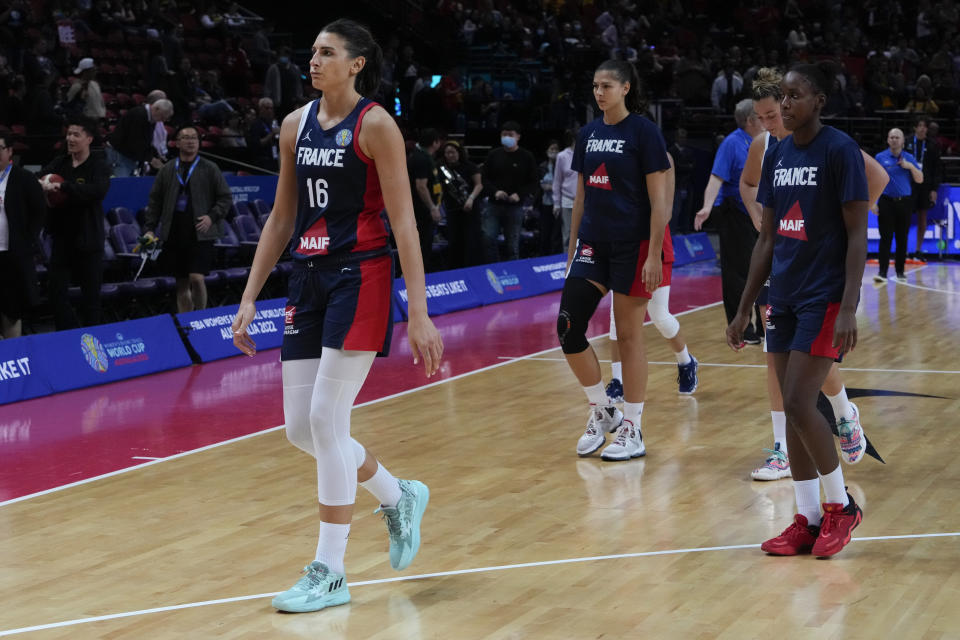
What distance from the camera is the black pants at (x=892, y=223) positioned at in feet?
51.1

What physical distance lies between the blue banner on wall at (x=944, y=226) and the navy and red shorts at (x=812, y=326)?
14.1 metres

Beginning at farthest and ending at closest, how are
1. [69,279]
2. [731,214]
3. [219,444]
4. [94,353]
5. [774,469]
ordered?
[69,279] < [731,214] < [94,353] < [219,444] < [774,469]

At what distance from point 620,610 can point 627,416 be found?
8.46 feet

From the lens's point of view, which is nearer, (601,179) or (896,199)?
(601,179)

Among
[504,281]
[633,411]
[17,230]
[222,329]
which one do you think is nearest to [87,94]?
[504,281]

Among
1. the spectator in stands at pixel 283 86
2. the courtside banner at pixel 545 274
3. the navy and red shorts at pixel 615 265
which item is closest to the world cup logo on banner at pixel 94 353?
the navy and red shorts at pixel 615 265

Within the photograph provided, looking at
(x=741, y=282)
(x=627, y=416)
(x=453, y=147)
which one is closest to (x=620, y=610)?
(x=627, y=416)

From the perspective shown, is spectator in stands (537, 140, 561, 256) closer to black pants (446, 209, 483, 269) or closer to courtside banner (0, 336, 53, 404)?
black pants (446, 209, 483, 269)

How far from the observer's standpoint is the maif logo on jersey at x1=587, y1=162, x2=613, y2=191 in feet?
21.8

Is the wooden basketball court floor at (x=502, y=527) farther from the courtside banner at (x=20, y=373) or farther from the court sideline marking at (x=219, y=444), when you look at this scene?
the courtside banner at (x=20, y=373)

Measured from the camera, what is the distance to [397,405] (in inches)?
337

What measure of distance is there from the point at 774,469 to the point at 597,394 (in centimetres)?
108

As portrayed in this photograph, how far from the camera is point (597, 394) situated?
6961 millimetres

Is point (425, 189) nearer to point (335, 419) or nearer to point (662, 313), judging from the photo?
point (662, 313)
